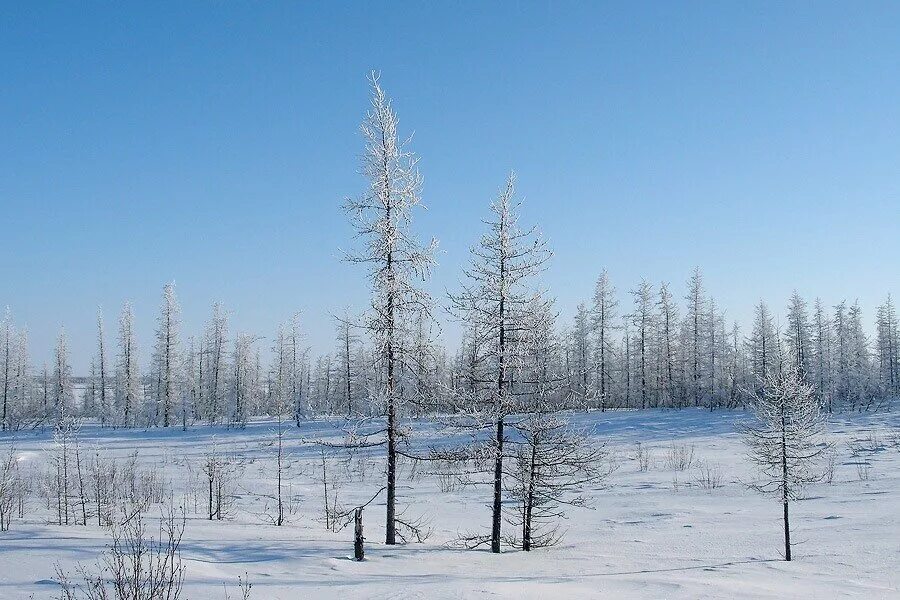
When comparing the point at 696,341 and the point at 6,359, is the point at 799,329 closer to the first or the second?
the point at 696,341

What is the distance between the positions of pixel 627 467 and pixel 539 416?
755 inches

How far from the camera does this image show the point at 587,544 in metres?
19.5

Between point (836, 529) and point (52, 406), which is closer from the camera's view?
point (836, 529)

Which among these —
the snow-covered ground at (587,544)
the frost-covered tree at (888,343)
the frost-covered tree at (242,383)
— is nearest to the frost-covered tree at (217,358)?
the frost-covered tree at (242,383)

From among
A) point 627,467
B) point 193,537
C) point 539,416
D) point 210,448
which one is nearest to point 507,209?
point 539,416

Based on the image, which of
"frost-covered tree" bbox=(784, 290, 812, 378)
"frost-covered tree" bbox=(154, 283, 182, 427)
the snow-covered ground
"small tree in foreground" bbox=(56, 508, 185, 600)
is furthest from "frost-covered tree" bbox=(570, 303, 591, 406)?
"small tree in foreground" bbox=(56, 508, 185, 600)

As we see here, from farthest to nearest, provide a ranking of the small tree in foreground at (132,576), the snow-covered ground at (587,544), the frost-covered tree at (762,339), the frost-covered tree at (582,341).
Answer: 1. the frost-covered tree at (582,341)
2. the frost-covered tree at (762,339)
3. the snow-covered ground at (587,544)
4. the small tree in foreground at (132,576)

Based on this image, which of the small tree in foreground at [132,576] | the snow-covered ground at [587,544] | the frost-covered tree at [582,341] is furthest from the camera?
the frost-covered tree at [582,341]

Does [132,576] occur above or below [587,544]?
above

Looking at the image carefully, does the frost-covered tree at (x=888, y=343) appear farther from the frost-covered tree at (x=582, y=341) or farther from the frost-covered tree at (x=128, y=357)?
the frost-covered tree at (x=128, y=357)

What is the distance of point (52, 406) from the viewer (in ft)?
260

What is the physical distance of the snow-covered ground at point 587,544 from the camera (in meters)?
11.9

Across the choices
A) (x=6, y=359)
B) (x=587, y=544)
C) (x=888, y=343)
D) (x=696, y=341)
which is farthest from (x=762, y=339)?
(x=6, y=359)

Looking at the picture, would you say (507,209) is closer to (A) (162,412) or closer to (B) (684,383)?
(B) (684,383)
